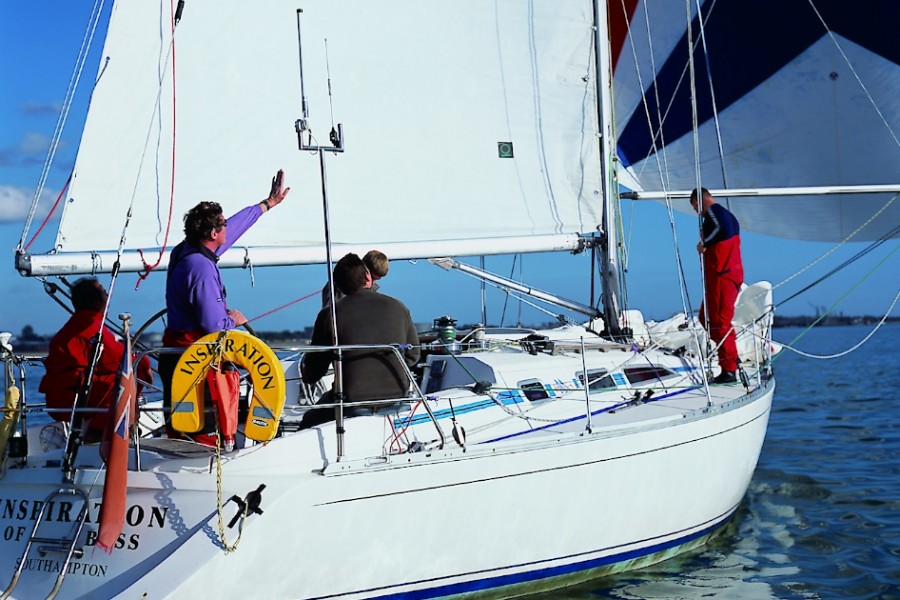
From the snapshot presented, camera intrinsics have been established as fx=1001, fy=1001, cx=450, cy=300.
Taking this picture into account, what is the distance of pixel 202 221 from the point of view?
536cm

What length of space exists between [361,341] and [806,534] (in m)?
4.49

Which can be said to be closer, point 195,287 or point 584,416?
point 195,287

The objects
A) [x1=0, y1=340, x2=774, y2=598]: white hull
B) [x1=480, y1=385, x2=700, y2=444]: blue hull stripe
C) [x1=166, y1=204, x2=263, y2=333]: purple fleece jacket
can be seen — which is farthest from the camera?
[x1=480, y1=385, x2=700, y2=444]: blue hull stripe

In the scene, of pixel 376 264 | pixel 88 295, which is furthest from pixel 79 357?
pixel 376 264

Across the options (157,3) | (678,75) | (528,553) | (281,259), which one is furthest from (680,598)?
(678,75)

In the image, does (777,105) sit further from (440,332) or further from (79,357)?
(79,357)

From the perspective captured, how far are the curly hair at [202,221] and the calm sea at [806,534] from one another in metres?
2.96

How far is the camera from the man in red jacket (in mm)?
6004

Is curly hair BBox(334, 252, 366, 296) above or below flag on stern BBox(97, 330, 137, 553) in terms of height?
above

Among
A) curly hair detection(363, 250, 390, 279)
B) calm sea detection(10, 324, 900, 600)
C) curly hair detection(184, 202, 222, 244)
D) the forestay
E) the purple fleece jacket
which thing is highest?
the forestay

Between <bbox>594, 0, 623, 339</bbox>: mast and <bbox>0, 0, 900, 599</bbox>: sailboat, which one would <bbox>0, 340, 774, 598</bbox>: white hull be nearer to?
<bbox>0, 0, 900, 599</bbox>: sailboat

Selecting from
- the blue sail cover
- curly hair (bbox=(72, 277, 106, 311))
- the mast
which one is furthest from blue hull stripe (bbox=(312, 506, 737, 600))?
the blue sail cover

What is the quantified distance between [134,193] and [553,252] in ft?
11.0

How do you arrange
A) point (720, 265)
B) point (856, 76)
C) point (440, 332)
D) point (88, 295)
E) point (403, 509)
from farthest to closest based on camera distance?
point (856, 76) → point (720, 265) → point (440, 332) → point (88, 295) → point (403, 509)
